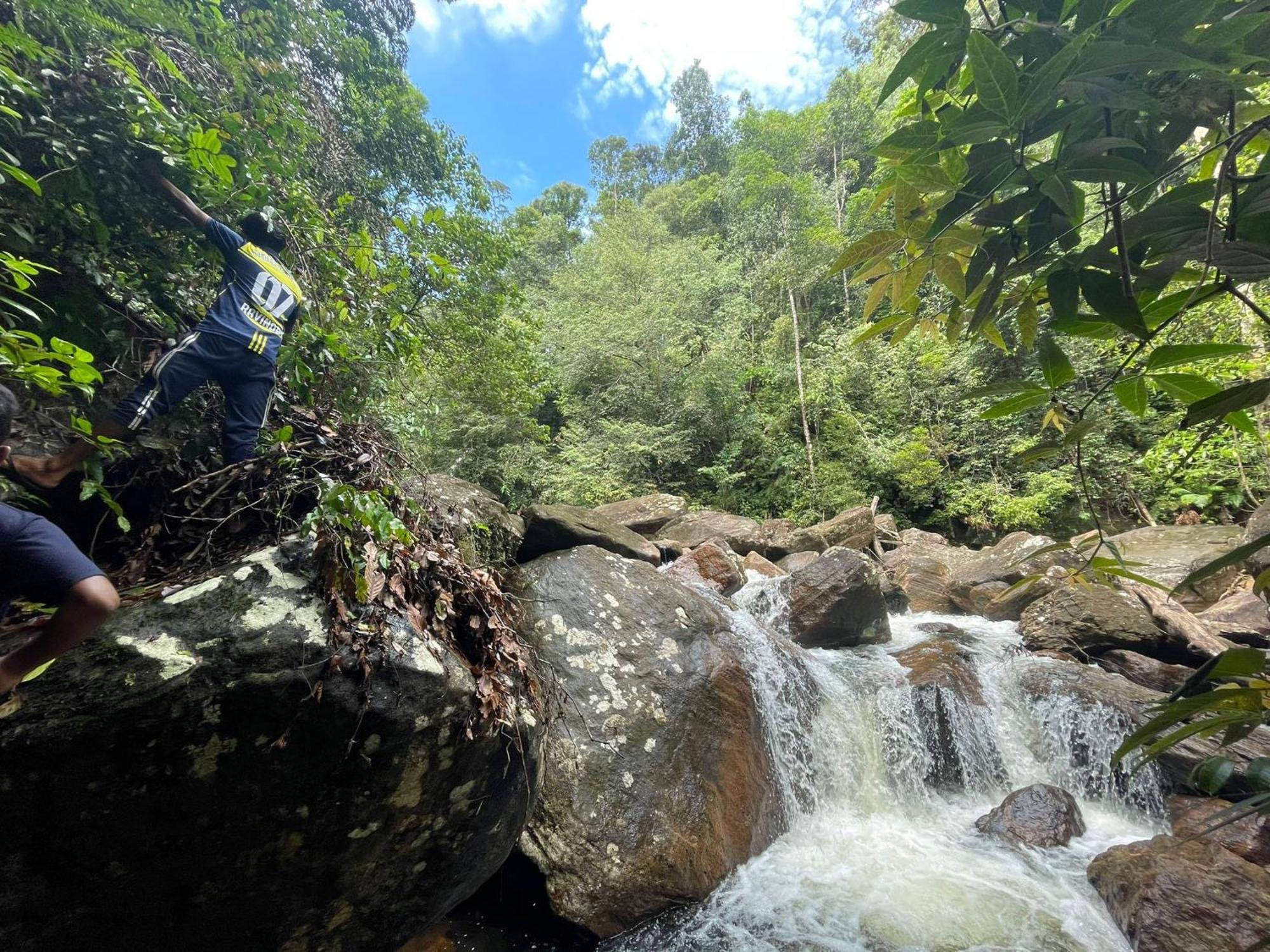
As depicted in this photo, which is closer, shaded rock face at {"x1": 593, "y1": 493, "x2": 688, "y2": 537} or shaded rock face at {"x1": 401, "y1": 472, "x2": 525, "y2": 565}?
shaded rock face at {"x1": 401, "y1": 472, "x2": 525, "y2": 565}

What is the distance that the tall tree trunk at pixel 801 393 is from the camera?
1427 cm

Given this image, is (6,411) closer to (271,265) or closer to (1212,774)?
(271,265)

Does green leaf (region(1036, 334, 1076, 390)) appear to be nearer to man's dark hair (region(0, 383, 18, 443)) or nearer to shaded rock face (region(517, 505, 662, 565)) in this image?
man's dark hair (region(0, 383, 18, 443))

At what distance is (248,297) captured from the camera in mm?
2627

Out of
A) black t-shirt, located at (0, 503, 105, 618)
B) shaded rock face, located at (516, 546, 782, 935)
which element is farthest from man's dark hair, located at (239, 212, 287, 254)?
shaded rock face, located at (516, 546, 782, 935)

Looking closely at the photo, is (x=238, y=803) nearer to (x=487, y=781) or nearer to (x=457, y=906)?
(x=487, y=781)

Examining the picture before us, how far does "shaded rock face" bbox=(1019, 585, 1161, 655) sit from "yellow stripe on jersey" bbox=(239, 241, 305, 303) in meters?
8.09

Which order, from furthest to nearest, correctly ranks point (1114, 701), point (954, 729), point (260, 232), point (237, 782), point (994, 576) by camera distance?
point (994, 576) < point (954, 729) < point (1114, 701) < point (260, 232) < point (237, 782)

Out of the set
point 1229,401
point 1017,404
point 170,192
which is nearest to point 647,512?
point 170,192

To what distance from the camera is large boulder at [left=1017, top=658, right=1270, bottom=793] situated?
173 inches

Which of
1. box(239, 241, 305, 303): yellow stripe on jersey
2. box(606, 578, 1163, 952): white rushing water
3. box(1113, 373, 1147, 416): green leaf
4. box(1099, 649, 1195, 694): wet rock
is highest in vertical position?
box(239, 241, 305, 303): yellow stripe on jersey

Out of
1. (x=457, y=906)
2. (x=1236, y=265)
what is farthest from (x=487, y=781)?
(x=1236, y=265)

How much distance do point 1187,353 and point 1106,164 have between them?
358 mm

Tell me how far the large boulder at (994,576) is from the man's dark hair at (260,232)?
27.9ft
